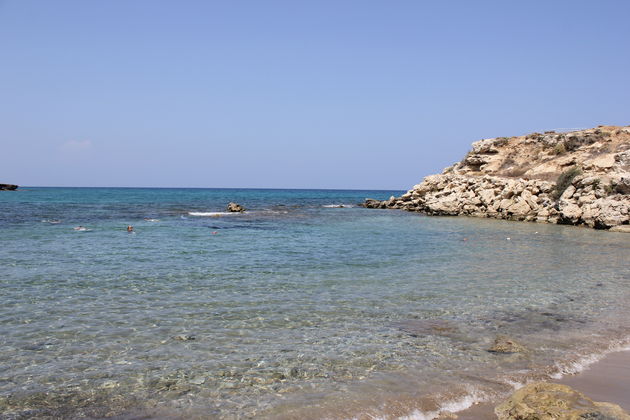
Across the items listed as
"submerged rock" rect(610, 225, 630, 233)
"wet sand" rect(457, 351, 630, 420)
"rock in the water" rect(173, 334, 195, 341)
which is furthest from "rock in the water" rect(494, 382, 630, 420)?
"submerged rock" rect(610, 225, 630, 233)

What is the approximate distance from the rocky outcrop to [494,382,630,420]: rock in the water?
3033 cm

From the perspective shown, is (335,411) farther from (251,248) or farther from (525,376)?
(251,248)

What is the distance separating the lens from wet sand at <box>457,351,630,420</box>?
569cm

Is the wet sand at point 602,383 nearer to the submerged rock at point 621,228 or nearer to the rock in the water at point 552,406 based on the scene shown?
the rock in the water at point 552,406

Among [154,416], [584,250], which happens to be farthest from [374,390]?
[584,250]

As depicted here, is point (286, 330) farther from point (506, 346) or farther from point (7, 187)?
point (7, 187)

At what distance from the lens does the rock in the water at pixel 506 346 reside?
7715 mm

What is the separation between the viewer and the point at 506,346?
25.7 feet

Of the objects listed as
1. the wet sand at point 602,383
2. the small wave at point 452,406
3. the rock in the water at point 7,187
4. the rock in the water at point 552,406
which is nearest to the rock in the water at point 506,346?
the wet sand at point 602,383

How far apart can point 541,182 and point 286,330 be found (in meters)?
40.2

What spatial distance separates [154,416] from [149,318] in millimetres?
4081

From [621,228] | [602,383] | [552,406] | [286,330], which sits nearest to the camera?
[552,406]

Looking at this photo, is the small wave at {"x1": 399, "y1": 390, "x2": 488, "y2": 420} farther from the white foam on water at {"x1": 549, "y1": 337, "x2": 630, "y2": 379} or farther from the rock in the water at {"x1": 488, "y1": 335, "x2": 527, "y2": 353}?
the rock in the water at {"x1": 488, "y1": 335, "x2": 527, "y2": 353}

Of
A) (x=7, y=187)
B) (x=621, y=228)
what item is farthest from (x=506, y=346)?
(x=7, y=187)
